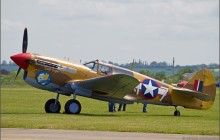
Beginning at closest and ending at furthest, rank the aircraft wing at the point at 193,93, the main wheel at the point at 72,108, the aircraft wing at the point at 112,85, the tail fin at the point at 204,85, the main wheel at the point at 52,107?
1. the aircraft wing at the point at 112,85
2. the main wheel at the point at 72,108
3. the main wheel at the point at 52,107
4. the aircraft wing at the point at 193,93
5. the tail fin at the point at 204,85

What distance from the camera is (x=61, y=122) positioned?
2070cm

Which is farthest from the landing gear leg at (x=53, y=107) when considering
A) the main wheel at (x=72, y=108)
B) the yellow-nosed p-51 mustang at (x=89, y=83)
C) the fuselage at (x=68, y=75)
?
the main wheel at (x=72, y=108)

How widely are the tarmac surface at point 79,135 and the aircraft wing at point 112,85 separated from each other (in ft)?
26.1

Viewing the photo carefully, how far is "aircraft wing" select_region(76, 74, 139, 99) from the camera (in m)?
25.9

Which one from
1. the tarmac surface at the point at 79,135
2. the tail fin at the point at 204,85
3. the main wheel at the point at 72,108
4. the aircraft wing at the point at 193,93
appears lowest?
the tarmac surface at the point at 79,135

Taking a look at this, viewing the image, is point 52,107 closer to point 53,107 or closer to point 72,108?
point 53,107

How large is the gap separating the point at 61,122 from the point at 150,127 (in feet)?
9.20

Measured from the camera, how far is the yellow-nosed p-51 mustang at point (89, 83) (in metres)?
26.4

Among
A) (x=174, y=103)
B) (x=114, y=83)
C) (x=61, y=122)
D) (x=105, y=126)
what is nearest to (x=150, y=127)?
(x=105, y=126)

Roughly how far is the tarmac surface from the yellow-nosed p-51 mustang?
7910 millimetres

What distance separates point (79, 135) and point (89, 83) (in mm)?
9858

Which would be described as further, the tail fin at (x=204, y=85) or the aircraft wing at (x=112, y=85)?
the tail fin at (x=204, y=85)

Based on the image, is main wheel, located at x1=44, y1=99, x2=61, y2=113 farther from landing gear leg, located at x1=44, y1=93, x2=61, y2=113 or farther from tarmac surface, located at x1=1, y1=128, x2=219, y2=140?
tarmac surface, located at x1=1, y1=128, x2=219, y2=140

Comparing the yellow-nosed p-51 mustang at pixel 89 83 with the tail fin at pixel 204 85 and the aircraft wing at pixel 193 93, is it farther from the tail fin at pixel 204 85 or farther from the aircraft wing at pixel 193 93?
the tail fin at pixel 204 85
